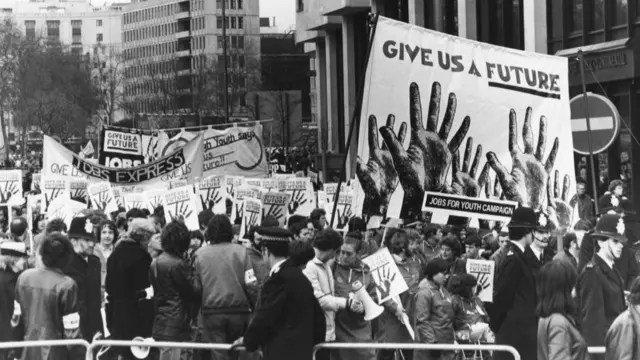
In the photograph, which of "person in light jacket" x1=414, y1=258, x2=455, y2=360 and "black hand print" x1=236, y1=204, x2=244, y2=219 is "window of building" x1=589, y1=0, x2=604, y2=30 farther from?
"person in light jacket" x1=414, y1=258, x2=455, y2=360

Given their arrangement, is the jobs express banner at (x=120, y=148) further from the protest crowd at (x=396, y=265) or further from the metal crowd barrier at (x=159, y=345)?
the metal crowd barrier at (x=159, y=345)

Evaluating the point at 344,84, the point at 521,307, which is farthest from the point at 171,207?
the point at 344,84

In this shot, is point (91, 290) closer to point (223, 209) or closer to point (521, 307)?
point (521, 307)

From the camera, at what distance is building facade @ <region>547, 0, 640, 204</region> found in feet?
104

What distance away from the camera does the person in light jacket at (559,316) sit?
411 inches

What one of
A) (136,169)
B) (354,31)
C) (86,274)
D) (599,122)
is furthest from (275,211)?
(354,31)

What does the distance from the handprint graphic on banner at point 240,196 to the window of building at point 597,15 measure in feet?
43.2

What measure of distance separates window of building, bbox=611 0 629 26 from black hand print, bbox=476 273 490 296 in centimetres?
1799

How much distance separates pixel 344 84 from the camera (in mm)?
61125

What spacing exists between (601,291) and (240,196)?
36.3ft

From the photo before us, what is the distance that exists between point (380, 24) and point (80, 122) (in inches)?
4816

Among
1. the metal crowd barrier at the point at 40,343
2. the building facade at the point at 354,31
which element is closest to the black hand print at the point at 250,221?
the metal crowd barrier at the point at 40,343

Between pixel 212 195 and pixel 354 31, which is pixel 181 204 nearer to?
pixel 212 195

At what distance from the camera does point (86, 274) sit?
1404 cm
